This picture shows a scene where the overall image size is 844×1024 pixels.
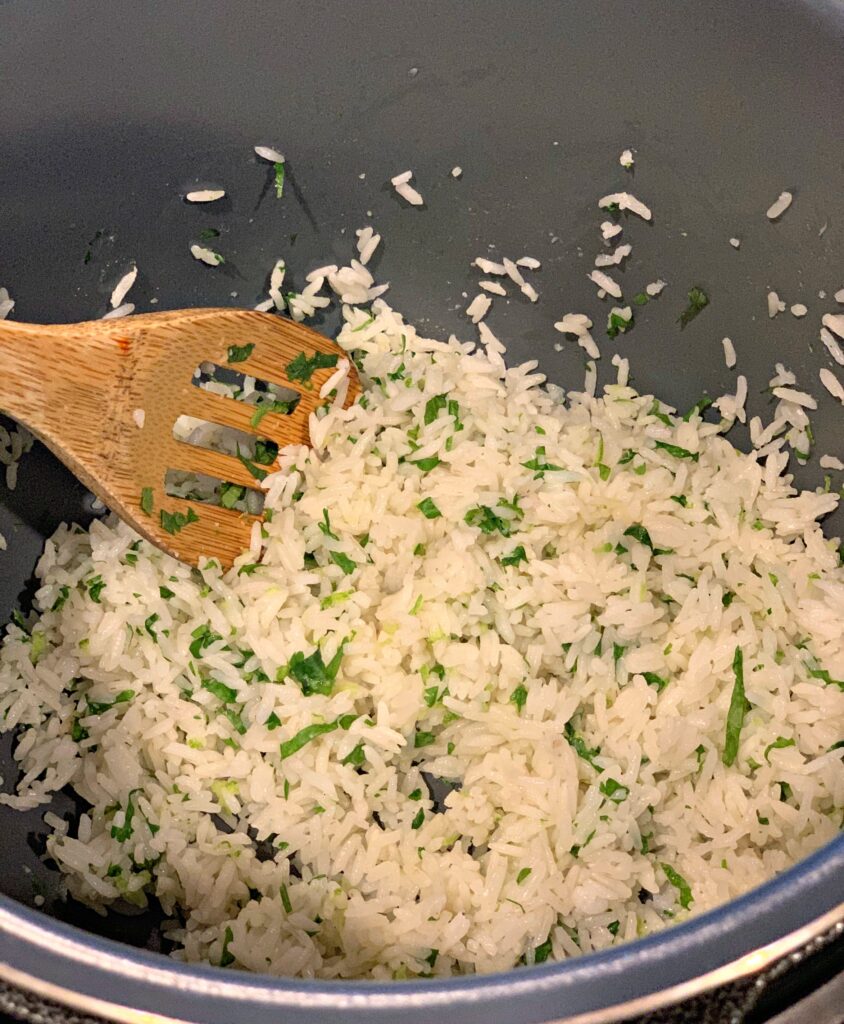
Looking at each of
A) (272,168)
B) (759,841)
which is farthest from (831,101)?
(759,841)

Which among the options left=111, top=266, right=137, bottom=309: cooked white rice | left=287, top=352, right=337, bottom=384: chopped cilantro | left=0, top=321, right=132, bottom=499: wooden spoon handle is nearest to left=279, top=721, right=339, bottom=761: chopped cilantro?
left=0, top=321, right=132, bottom=499: wooden spoon handle

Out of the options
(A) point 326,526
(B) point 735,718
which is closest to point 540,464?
(A) point 326,526

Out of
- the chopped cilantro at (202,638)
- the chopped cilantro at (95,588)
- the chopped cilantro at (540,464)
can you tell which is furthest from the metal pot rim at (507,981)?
the chopped cilantro at (540,464)

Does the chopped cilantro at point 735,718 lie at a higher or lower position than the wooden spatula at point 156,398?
higher

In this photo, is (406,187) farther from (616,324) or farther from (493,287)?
(616,324)

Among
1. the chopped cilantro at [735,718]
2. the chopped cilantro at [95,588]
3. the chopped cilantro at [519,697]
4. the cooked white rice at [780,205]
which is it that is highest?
the cooked white rice at [780,205]

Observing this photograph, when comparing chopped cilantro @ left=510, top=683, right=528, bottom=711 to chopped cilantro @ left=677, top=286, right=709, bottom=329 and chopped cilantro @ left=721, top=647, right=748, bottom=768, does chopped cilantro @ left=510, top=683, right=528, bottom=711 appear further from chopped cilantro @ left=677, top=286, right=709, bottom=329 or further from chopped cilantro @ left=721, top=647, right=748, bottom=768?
chopped cilantro @ left=677, top=286, right=709, bottom=329

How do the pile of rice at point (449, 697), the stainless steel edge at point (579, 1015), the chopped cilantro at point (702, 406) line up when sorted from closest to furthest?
1. the stainless steel edge at point (579, 1015)
2. the pile of rice at point (449, 697)
3. the chopped cilantro at point (702, 406)

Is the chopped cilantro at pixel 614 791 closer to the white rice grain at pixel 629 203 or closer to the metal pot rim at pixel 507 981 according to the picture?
the metal pot rim at pixel 507 981
